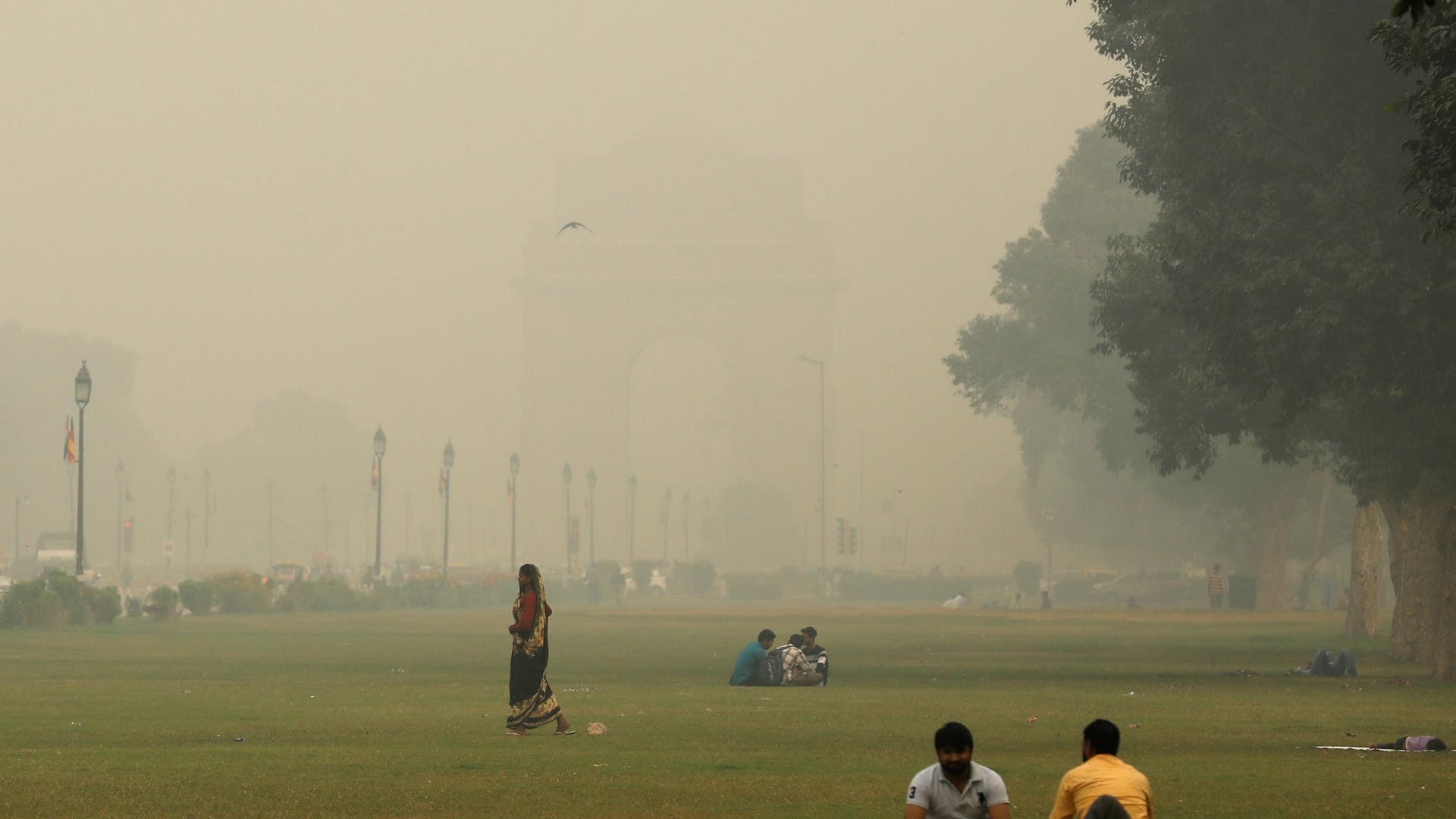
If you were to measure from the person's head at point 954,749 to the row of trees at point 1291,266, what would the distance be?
13188 mm

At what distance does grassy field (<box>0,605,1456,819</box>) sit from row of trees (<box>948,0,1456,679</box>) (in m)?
3.05

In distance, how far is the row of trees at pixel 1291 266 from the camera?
91.9 feet

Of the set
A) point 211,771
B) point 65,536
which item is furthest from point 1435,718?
point 65,536

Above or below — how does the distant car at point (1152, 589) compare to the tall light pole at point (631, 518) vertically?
below

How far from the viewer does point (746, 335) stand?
598 feet

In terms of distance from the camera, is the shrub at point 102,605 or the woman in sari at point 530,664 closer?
the woman in sari at point 530,664

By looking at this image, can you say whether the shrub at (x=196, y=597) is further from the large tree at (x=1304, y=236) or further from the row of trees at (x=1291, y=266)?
the large tree at (x=1304, y=236)

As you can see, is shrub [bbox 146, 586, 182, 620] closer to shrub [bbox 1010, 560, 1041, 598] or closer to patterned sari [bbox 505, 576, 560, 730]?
patterned sari [bbox 505, 576, 560, 730]

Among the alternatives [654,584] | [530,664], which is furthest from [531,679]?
[654,584]

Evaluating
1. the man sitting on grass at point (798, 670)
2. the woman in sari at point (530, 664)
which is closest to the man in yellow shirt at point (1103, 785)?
the woman in sari at point (530, 664)

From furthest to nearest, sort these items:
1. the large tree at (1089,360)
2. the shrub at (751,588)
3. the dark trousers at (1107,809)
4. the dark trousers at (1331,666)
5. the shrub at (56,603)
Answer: the shrub at (751,588) → the large tree at (1089,360) → the shrub at (56,603) → the dark trousers at (1331,666) → the dark trousers at (1107,809)

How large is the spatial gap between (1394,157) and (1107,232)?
39.9 metres

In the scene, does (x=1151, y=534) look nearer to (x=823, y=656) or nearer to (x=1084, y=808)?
(x=823, y=656)

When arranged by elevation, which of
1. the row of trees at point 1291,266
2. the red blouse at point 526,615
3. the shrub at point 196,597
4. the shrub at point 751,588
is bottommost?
the red blouse at point 526,615
